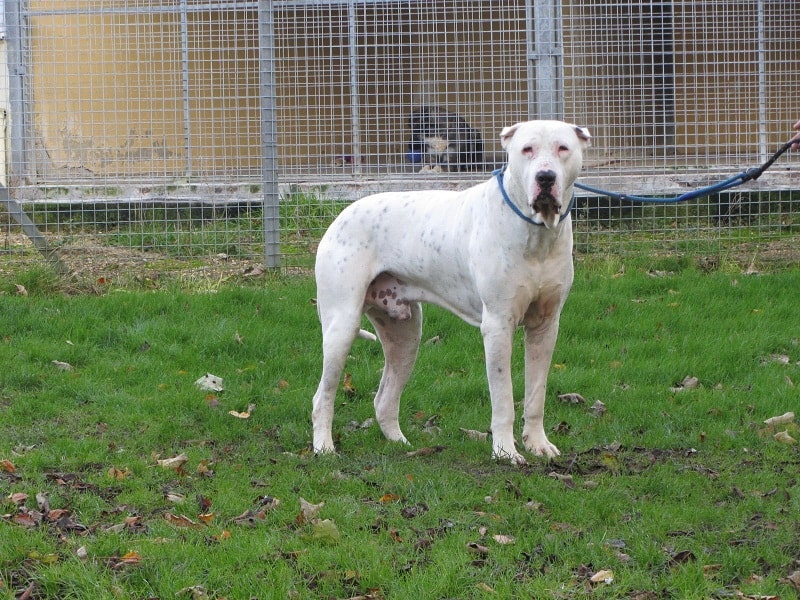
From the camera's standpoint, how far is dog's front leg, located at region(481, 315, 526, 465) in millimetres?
5336

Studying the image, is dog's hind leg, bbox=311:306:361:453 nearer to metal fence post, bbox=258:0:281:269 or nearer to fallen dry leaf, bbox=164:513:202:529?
fallen dry leaf, bbox=164:513:202:529

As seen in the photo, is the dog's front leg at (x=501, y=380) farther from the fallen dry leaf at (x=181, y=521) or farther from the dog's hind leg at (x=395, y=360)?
the fallen dry leaf at (x=181, y=521)

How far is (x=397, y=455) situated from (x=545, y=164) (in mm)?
1701

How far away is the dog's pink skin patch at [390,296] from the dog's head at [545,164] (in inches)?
39.4

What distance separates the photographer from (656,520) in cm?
440

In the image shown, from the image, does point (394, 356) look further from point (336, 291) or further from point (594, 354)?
point (594, 354)

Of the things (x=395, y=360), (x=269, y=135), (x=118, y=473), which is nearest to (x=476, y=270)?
(x=395, y=360)

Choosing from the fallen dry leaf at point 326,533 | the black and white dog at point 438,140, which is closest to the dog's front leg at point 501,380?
the fallen dry leaf at point 326,533

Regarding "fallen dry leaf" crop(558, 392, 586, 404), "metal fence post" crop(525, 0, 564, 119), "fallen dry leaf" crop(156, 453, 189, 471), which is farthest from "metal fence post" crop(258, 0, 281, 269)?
"fallen dry leaf" crop(156, 453, 189, 471)

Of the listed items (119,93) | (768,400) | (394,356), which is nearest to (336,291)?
(394,356)

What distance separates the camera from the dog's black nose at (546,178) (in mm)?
4871

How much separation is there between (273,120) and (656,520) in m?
6.45

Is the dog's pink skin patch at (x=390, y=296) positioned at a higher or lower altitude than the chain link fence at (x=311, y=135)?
lower

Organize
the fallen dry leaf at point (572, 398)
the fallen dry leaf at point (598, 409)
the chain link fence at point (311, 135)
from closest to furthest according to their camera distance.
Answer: the fallen dry leaf at point (598, 409) < the fallen dry leaf at point (572, 398) < the chain link fence at point (311, 135)
